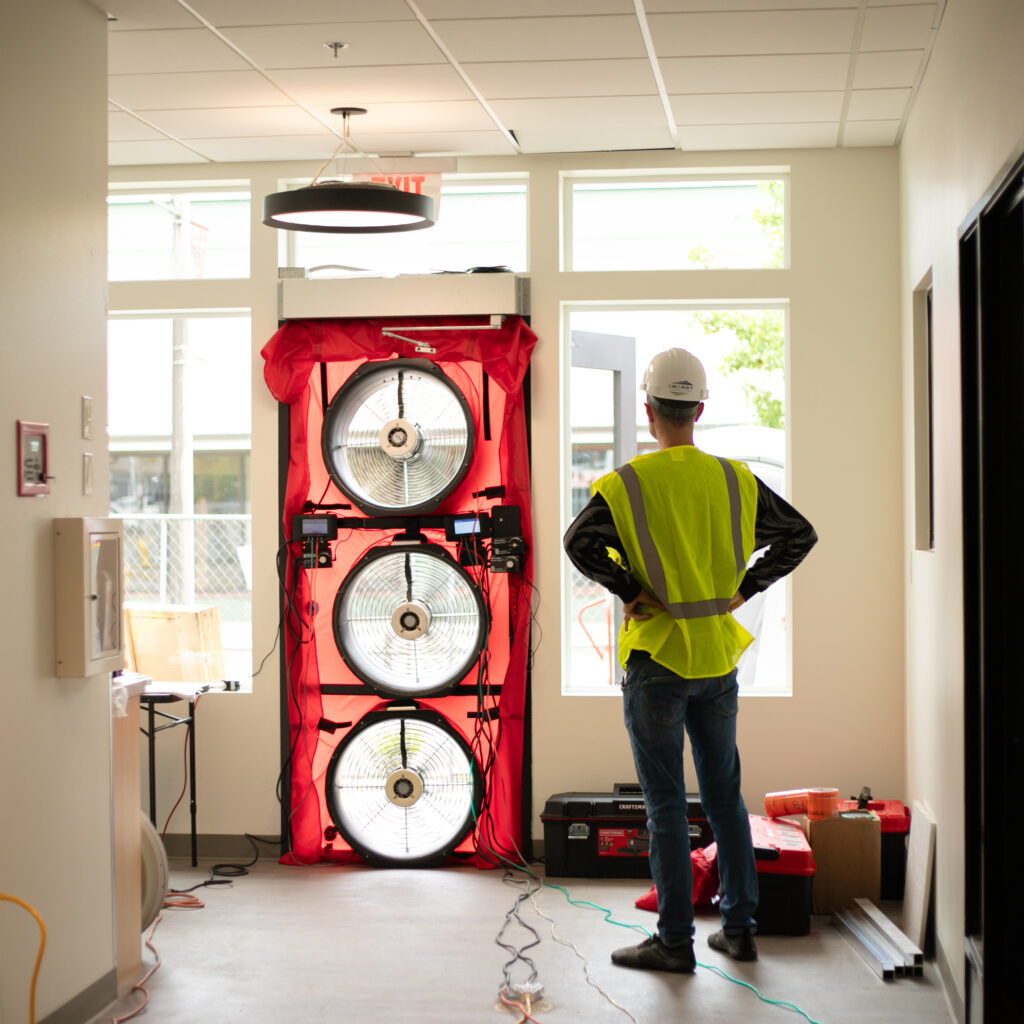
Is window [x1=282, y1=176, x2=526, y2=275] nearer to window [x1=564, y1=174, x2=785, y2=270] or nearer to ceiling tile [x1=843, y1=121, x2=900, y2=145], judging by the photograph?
window [x1=564, y1=174, x2=785, y2=270]

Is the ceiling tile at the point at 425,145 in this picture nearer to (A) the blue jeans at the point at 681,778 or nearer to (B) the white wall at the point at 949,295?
(B) the white wall at the point at 949,295

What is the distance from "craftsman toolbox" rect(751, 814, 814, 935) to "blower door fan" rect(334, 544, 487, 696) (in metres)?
1.47

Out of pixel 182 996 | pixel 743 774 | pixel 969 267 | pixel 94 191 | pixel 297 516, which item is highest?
pixel 94 191

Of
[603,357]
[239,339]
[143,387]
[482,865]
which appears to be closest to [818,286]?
[603,357]

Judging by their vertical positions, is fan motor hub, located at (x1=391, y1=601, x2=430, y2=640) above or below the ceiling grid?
below

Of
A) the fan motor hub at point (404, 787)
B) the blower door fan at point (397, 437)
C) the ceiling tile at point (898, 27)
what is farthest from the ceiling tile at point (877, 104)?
the fan motor hub at point (404, 787)

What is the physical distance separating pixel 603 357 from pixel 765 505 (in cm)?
173

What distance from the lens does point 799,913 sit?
401 centimetres

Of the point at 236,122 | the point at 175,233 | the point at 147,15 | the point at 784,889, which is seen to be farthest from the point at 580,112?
the point at 784,889

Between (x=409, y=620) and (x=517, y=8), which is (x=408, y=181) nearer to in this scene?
(x=517, y=8)

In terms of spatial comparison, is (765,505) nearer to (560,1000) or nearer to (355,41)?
(560,1000)

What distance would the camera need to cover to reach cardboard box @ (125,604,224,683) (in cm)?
512

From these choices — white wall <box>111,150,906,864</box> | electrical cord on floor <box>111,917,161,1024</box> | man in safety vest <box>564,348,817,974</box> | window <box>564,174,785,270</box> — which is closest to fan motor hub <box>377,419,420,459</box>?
white wall <box>111,150,906,864</box>

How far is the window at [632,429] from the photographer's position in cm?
525
